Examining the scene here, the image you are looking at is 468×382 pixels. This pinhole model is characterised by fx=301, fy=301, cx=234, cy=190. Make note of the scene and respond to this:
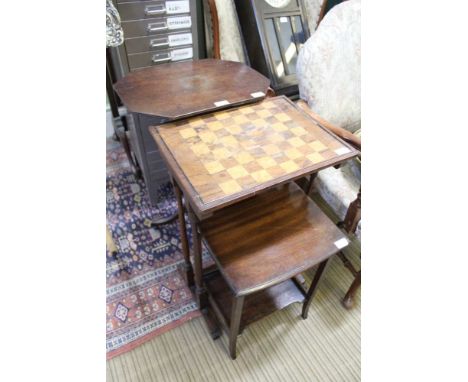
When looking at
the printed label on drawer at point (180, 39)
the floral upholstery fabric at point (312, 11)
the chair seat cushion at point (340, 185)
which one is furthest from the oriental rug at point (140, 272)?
the floral upholstery fabric at point (312, 11)

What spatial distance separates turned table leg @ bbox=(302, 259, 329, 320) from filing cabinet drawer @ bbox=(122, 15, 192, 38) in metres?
1.27

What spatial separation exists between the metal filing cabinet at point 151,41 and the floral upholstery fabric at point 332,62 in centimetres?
60

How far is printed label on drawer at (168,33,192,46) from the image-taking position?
4.89ft

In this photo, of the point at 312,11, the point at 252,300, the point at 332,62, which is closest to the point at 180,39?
the point at 332,62

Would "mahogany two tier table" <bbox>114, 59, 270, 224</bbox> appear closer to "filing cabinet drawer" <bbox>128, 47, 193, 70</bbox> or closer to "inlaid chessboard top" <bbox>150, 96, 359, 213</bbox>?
"inlaid chessboard top" <bbox>150, 96, 359, 213</bbox>

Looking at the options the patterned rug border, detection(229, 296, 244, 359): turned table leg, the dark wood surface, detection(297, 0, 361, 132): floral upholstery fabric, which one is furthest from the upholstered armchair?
the patterned rug border

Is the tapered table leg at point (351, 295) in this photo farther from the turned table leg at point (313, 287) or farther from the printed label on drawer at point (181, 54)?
the printed label on drawer at point (181, 54)

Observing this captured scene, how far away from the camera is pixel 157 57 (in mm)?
1496

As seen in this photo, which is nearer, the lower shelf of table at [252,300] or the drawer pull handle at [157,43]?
the lower shelf of table at [252,300]

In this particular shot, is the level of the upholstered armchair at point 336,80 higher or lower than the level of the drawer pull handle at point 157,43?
lower

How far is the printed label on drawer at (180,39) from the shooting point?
1.49 m
